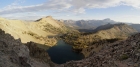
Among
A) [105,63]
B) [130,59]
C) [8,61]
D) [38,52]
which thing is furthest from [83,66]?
[38,52]

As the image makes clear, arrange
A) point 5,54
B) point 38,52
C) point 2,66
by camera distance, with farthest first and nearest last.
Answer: point 38,52 → point 5,54 → point 2,66

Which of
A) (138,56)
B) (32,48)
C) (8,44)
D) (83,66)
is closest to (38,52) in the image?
(32,48)

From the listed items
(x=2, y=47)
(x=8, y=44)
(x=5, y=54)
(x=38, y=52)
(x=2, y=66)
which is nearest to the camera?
(x=2, y=66)

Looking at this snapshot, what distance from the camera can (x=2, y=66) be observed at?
2839cm

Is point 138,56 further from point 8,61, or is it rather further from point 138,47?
point 8,61

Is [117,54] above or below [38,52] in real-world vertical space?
above

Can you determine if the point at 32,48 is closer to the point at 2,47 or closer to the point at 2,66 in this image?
the point at 2,47

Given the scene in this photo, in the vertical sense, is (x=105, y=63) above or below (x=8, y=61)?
below

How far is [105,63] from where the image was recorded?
33.3 m

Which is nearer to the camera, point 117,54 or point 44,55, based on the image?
point 117,54

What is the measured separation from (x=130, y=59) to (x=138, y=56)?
69.5 inches

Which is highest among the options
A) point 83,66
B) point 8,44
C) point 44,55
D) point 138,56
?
point 8,44

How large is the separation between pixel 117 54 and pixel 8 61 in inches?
859

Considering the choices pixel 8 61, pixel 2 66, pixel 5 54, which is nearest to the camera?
pixel 2 66
